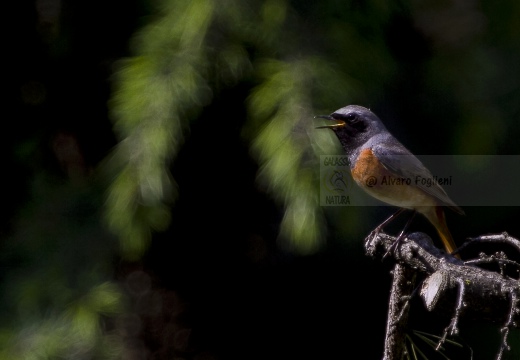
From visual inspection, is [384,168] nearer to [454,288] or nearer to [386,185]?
[386,185]

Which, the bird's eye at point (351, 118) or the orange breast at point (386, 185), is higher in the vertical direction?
the bird's eye at point (351, 118)

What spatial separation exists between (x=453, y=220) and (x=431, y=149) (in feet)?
1.18

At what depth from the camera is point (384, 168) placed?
2.34 m

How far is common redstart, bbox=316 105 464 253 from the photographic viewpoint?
2.26 meters

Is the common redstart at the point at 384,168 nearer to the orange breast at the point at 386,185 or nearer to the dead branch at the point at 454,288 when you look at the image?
the orange breast at the point at 386,185

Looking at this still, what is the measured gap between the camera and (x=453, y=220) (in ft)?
9.84

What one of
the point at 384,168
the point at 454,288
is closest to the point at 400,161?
the point at 384,168

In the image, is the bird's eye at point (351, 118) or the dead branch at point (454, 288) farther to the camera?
the bird's eye at point (351, 118)

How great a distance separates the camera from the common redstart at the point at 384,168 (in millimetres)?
2262

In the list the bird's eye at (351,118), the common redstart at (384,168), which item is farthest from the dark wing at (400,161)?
the bird's eye at (351,118)

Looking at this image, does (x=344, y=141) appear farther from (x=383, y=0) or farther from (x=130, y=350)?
(x=130, y=350)

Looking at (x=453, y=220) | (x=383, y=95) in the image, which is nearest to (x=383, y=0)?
(x=383, y=95)

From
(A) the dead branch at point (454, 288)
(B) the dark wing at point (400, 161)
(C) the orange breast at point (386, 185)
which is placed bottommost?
(C) the orange breast at point (386, 185)

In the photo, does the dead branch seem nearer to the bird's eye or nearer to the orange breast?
the orange breast
